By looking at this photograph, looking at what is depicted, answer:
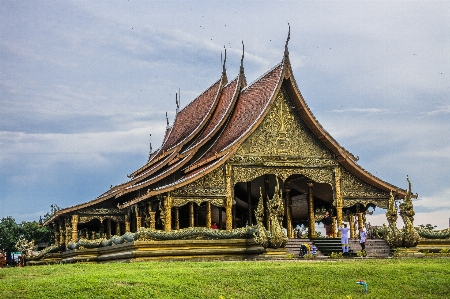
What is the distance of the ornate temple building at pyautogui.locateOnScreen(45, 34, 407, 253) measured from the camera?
19.9m

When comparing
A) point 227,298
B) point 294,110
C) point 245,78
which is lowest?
point 227,298

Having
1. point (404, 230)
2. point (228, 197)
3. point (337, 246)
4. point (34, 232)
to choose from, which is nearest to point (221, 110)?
point (228, 197)

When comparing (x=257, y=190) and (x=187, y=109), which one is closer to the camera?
(x=257, y=190)

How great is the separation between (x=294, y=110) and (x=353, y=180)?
3.15 meters

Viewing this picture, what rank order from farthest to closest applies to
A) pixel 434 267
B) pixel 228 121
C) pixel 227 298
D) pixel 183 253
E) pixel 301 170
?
pixel 228 121 → pixel 301 170 → pixel 183 253 → pixel 434 267 → pixel 227 298

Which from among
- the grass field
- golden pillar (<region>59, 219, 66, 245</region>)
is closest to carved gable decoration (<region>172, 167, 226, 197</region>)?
the grass field

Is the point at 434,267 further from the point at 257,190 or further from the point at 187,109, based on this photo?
the point at 187,109

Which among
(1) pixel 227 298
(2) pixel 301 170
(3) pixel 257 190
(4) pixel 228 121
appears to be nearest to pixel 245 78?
(4) pixel 228 121

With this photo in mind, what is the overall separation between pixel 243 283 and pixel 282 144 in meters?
10.1

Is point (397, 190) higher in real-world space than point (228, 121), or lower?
lower

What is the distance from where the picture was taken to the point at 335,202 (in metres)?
21.3

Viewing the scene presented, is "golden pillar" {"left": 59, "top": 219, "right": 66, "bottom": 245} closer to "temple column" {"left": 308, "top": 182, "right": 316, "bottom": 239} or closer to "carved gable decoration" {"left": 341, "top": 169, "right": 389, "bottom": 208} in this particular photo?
"temple column" {"left": 308, "top": 182, "right": 316, "bottom": 239}

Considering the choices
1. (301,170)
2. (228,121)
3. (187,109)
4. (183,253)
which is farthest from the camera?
(187,109)

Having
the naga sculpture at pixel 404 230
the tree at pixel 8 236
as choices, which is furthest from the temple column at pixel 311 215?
the tree at pixel 8 236
